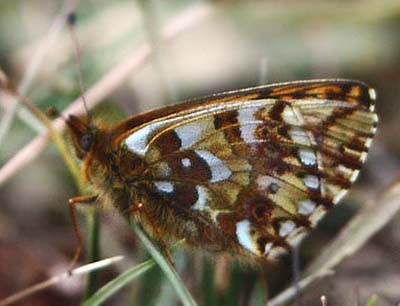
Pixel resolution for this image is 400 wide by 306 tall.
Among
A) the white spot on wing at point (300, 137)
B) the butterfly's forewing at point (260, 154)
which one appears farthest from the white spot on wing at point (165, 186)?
the white spot on wing at point (300, 137)

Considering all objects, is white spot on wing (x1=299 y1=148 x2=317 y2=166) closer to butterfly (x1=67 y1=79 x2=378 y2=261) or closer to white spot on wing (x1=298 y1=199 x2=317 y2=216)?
butterfly (x1=67 y1=79 x2=378 y2=261)

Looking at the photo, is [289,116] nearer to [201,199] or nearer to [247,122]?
[247,122]

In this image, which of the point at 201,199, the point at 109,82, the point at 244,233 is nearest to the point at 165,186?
the point at 201,199

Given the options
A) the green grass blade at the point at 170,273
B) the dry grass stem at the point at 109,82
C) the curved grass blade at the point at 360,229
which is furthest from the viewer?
the dry grass stem at the point at 109,82

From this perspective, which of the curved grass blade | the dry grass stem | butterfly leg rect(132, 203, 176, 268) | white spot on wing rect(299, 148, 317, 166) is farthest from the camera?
the dry grass stem

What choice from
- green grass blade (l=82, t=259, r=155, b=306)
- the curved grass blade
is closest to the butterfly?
the curved grass blade

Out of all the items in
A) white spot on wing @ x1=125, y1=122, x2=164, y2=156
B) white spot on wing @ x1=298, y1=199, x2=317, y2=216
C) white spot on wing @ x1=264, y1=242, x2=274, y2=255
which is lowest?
white spot on wing @ x1=264, y1=242, x2=274, y2=255

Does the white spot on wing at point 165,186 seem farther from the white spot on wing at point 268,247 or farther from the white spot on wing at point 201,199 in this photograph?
the white spot on wing at point 268,247
